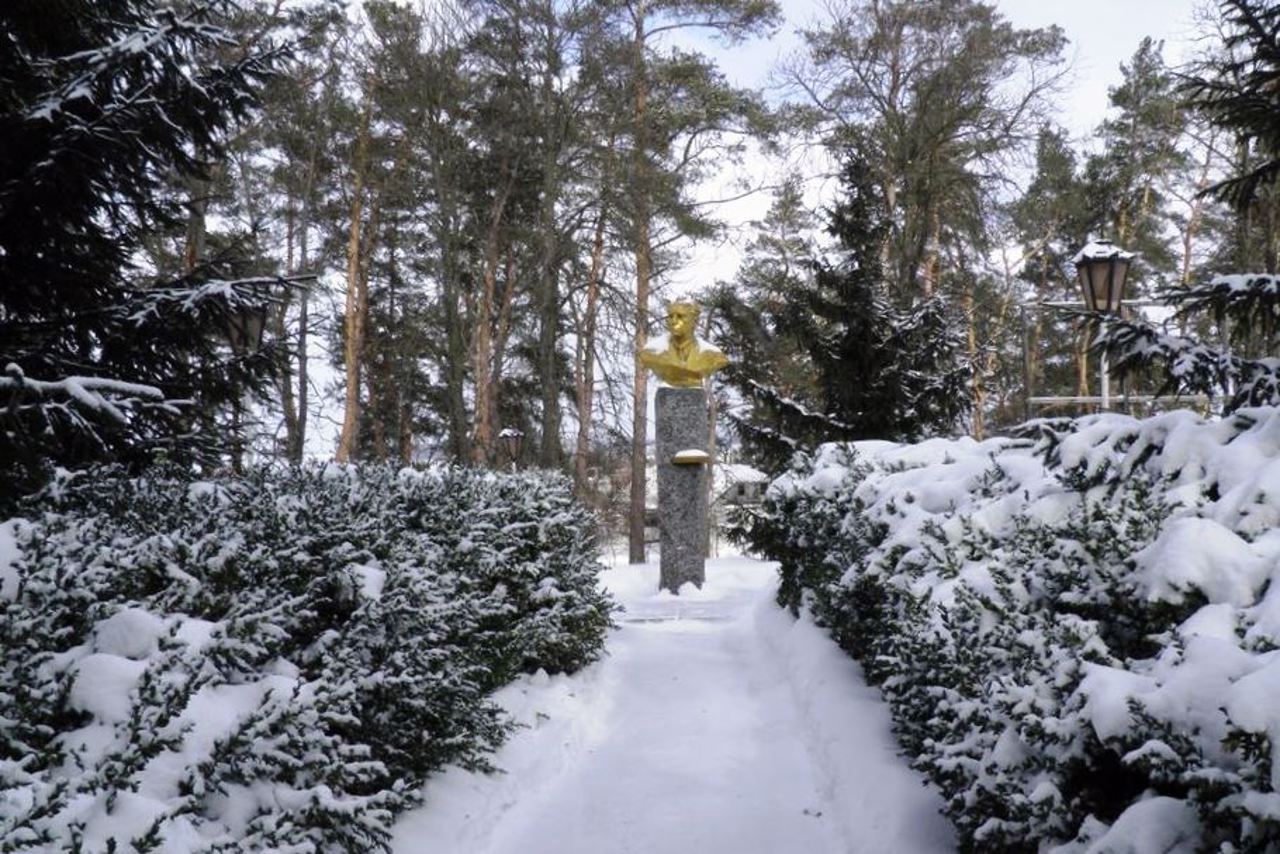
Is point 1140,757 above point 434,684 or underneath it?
above

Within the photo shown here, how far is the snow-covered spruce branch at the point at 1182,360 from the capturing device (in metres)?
3.25

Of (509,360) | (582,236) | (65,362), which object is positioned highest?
Result: (582,236)

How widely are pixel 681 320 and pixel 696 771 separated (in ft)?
25.3

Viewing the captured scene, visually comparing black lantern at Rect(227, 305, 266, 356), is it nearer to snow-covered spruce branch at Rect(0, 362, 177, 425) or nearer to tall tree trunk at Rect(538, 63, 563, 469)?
snow-covered spruce branch at Rect(0, 362, 177, 425)

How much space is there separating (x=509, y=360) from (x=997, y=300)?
39.9 ft

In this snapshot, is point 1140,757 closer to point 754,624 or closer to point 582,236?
point 754,624

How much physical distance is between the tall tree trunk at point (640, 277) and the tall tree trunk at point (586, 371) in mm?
1023

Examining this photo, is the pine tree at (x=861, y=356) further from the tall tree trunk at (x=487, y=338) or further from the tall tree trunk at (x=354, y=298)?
the tall tree trunk at (x=354, y=298)

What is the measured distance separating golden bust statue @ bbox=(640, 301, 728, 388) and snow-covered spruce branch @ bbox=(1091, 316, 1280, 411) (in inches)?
314

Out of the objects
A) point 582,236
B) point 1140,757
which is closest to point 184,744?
point 1140,757

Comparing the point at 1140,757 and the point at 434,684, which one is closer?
the point at 1140,757

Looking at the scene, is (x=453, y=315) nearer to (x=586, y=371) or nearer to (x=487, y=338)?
(x=487, y=338)

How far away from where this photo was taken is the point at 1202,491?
266 centimetres

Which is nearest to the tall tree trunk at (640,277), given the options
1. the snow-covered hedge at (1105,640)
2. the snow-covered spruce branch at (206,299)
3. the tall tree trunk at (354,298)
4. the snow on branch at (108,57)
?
the tall tree trunk at (354,298)
